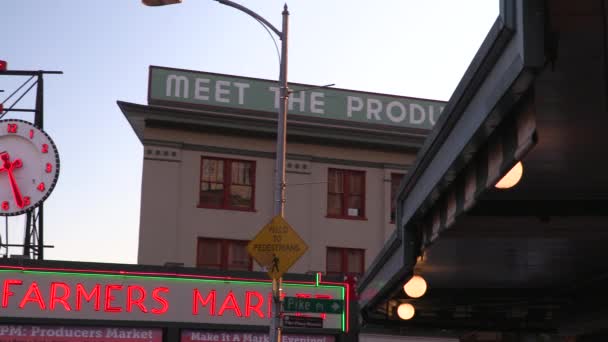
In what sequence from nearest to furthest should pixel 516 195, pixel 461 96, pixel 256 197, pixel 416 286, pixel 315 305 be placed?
pixel 461 96, pixel 516 195, pixel 416 286, pixel 315 305, pixel 256 197

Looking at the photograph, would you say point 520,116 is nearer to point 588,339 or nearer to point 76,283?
point 588,339

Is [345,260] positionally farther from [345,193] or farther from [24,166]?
[24,166]

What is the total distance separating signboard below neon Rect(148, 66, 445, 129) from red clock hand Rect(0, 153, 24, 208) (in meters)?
6.53

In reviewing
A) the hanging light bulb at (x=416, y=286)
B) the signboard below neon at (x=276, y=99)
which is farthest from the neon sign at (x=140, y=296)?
the hanging light bulb at (x=416, y=286)

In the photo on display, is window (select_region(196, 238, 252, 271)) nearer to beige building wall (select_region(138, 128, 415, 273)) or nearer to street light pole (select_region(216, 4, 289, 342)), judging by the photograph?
beige building wall (select_region(138, 128, 415, 273))

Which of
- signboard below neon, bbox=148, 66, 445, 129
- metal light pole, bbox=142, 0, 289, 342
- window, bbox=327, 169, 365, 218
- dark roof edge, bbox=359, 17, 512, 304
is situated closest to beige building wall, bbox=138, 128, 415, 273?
window, bbox=327, 169, 365, 218

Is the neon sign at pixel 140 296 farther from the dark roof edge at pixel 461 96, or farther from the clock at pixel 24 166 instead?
the dark roof edge at pixel 461 96

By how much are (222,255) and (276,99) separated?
22.4ft

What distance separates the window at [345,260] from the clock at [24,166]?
12.0 metres

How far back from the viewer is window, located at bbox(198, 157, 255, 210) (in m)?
37.8

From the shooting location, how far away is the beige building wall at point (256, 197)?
121 feet

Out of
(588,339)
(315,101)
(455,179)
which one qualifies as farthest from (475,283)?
(315,101)

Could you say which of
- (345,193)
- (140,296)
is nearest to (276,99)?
(345,193)

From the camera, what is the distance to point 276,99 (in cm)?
3934
